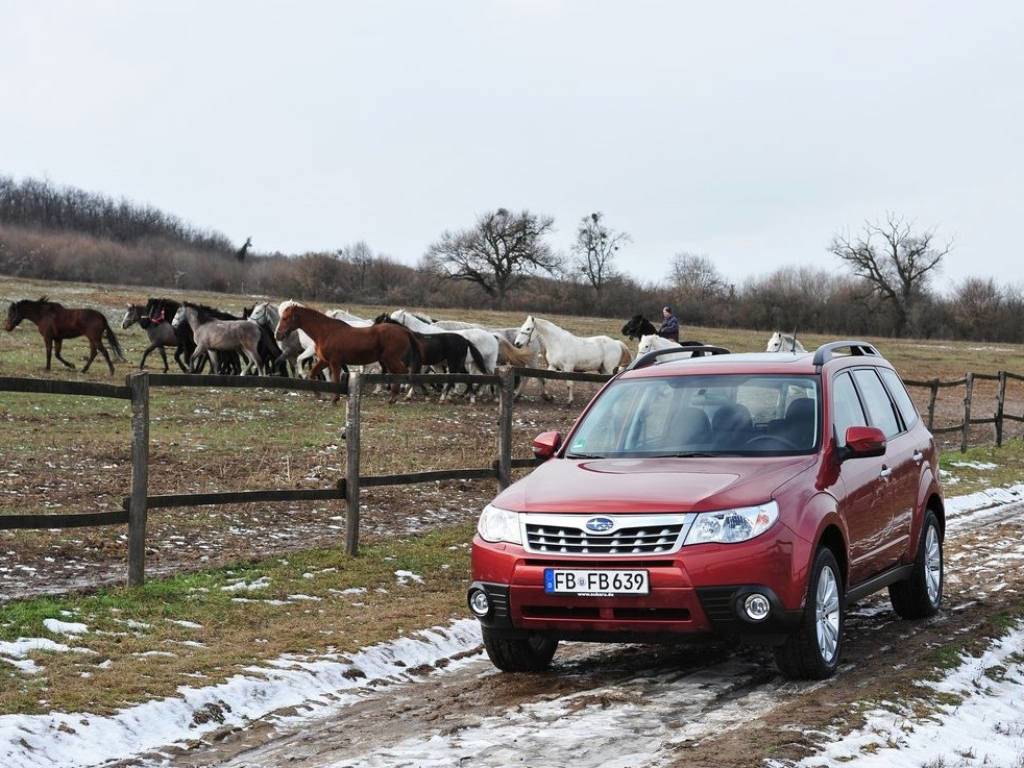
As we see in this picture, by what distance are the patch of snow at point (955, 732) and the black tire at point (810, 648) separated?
544 millimetres

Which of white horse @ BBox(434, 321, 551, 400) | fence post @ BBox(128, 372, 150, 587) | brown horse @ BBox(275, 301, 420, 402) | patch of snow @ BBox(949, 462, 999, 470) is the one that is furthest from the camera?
white horse @ BBox(434, 321, 551, 400)

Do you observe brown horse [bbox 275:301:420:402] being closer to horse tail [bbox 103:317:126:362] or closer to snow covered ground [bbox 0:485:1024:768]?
horse tail [bbox 103:317:126:362]

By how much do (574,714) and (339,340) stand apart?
1948 cm

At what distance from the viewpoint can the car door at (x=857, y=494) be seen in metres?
7.42

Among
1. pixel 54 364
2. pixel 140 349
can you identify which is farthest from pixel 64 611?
pixel 140 349

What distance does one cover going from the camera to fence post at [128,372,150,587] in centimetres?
863

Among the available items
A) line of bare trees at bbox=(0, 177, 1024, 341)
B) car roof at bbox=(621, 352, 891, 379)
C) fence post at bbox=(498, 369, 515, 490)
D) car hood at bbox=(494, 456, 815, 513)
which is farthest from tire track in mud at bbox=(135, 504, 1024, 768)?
line of bare trees at bbox=(0, 177, 1024, 341)

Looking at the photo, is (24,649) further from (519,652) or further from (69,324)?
(69,324)

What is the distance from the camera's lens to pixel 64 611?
8.05 m

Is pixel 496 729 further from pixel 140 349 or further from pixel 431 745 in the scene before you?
pixel 140 349

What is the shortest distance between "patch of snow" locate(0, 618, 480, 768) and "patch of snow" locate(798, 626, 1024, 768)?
8.59ft

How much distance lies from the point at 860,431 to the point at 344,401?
17004 millimetres

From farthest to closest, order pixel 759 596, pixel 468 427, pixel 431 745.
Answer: pixel 468 427, pixel 759 596, pixel 431 745

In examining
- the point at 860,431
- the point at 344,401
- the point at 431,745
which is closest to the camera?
the point at 431,745
